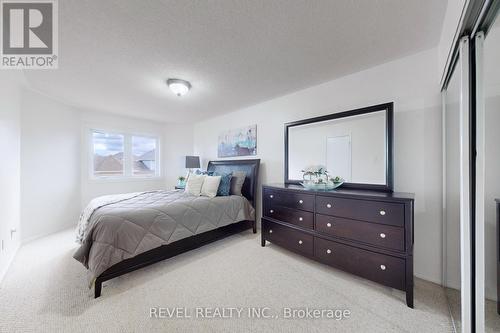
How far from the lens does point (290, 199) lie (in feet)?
7.88

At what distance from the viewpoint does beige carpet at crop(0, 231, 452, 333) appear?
1375 mm

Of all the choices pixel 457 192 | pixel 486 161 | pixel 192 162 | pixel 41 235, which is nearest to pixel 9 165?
pixel 41 235

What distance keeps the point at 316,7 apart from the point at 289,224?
2199 mm

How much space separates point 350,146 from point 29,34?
347 cm

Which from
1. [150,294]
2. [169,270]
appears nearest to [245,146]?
[169,270]

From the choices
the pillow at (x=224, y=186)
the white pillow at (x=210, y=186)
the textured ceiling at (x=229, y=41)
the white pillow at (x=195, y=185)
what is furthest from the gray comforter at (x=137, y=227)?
the textured ceiling at (x=229, y=41)

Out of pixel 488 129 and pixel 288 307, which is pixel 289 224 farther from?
pixel 488 129

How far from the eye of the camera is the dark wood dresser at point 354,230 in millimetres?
1586

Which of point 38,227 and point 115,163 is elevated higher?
point 115,163

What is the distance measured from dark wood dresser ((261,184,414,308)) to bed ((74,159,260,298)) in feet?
3.00

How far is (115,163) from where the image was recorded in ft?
14.5

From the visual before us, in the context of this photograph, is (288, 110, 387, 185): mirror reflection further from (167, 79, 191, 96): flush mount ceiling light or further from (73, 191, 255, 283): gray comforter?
(167, 79, 191, 96): flush mount ceiling light

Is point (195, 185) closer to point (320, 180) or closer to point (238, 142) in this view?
point (238, 142)

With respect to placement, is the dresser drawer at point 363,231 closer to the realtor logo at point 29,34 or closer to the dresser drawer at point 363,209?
the dresser drawer at point 363,209
